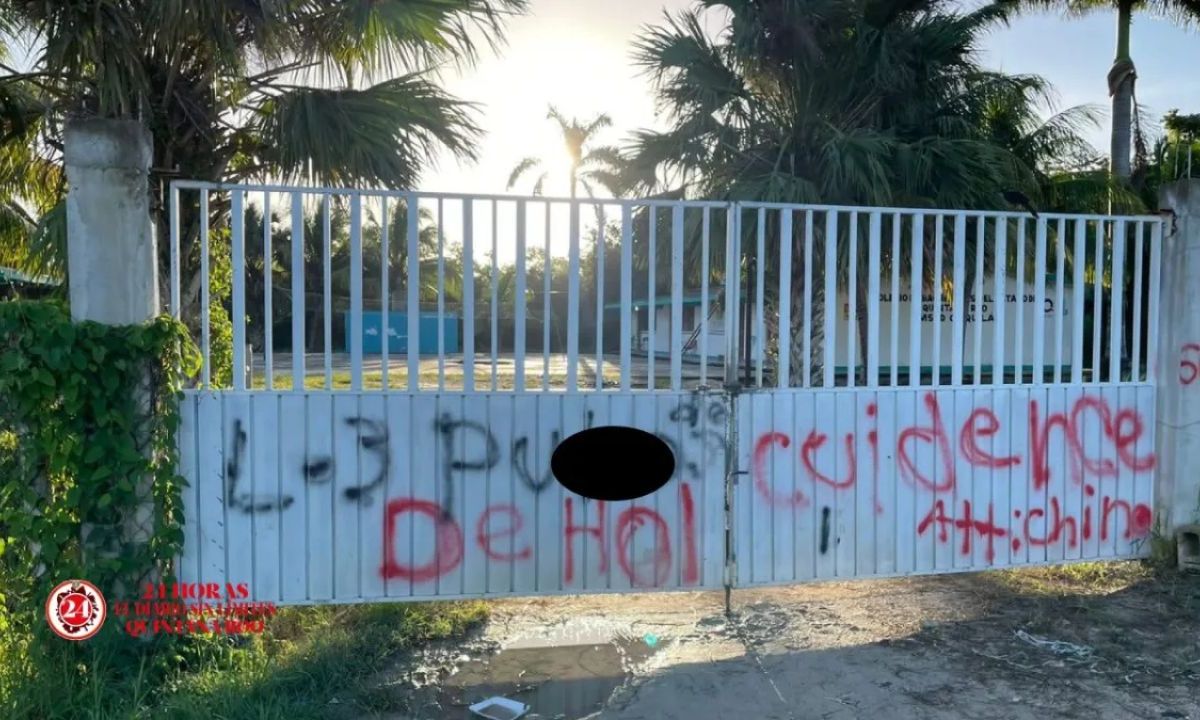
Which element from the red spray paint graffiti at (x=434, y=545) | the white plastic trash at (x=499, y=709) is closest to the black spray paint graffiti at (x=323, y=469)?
the red spray paint graffiti at (x=434, y=545)

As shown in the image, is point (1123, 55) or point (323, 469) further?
point (1123, 55)

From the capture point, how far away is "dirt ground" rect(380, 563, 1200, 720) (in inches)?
144

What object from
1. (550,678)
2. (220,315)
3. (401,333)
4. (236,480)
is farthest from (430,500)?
(401,333)

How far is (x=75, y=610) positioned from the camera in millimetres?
3719

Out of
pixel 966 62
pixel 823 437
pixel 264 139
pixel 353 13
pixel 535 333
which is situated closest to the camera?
pixel 823 437

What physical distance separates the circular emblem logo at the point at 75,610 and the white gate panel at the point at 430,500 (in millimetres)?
391

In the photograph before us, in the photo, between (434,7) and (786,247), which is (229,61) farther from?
(786,247)

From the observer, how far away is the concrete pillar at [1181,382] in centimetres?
521

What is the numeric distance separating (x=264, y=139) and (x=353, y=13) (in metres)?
1.10

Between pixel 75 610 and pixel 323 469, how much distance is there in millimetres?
1213

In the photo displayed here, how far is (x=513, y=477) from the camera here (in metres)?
4.30

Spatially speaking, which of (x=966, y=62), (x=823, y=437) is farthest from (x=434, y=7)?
(x=966, y=62)

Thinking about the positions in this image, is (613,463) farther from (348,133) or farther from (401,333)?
(401,333)

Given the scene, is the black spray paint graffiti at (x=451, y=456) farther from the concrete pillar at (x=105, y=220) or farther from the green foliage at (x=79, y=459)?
the concrete pillar at (x=105, y=220)
